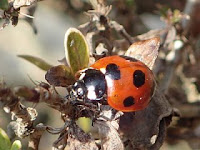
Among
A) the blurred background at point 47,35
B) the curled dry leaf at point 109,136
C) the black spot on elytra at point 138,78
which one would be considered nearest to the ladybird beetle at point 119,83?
the black spot on elytra at point 138,78

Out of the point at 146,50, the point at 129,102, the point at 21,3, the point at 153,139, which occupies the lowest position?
the point at 153,139

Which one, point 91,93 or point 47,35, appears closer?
point 91,93

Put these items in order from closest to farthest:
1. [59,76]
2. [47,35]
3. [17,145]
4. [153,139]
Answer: [17,145] < [59,76] < [153,139] < [47,35]

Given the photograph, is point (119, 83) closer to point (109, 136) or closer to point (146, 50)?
point (146, 50)

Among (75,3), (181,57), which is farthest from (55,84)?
(75,3)

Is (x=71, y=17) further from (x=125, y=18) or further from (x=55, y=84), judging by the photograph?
(x=55, y=84)

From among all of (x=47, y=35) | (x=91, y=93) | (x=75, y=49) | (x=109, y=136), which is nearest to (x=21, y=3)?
(x=75, y=49)

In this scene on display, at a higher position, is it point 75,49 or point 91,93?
point 75,49

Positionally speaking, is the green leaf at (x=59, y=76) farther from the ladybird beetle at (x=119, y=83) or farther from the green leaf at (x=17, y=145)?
the green leaf at (x=17, y=145)
